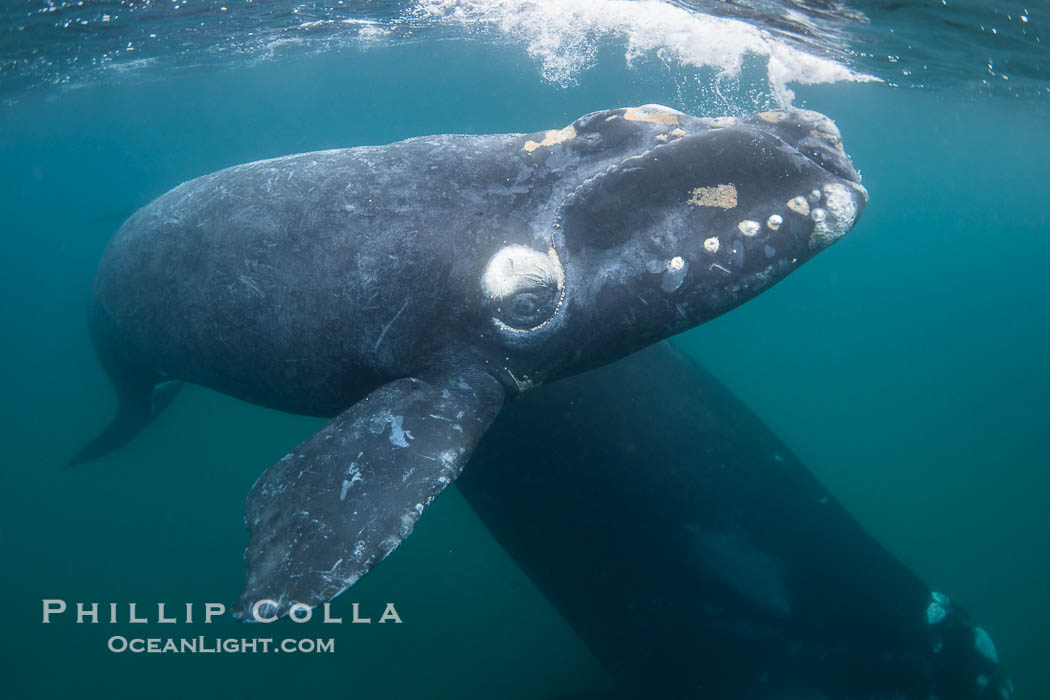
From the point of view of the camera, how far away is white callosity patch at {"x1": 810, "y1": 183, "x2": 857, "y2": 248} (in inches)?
152

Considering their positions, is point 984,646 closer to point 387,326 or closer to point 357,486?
point 357,486

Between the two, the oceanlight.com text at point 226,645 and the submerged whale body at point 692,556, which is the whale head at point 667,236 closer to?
the submerged whale body at point 692,556

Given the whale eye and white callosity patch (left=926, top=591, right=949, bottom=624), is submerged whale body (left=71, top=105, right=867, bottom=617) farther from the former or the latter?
white callosity patch (left=926, top=591, right=949, bottom=624)

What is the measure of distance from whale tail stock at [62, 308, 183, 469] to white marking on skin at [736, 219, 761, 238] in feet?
24.7

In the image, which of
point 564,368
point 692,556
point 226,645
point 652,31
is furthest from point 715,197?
point 652,31

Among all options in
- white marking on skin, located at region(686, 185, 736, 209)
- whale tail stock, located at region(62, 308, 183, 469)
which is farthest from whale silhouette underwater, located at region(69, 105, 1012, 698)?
whale tail stock, located at region(62, 308, 183, 469)

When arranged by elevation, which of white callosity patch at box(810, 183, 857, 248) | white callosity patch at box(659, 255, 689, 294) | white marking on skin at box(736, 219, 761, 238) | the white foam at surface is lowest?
the white foam at surface

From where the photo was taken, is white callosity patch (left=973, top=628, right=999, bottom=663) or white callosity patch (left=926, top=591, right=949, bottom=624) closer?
white callosity patch (left=926, top=591, right=949, bottom=624)

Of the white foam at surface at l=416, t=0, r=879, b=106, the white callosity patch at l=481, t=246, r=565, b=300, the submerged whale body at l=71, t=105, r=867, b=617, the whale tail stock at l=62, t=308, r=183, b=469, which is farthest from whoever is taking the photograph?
the white foam at surface at l=416, t=0, r=879, b=106

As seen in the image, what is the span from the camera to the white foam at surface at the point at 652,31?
22688 mm

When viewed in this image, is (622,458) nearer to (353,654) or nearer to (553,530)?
(553,530)

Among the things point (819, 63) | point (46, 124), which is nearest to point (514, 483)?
point (819, 63)

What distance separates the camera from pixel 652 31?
89.9 feet

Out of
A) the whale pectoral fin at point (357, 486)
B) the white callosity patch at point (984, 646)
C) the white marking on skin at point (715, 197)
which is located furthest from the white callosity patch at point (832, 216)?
the white callosity patch at point (984, 646)
